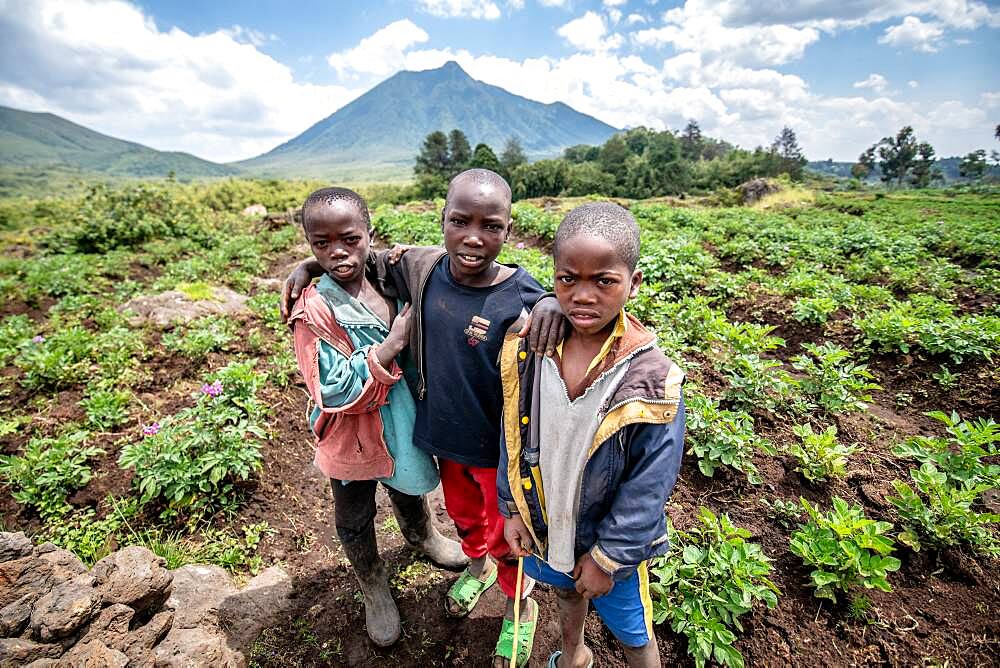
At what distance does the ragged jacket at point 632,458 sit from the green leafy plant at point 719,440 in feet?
5.55

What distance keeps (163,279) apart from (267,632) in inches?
351

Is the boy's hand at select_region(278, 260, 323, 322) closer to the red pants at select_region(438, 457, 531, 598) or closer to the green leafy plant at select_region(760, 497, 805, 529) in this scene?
the red pants at select_region(438, 457, 531, 598)

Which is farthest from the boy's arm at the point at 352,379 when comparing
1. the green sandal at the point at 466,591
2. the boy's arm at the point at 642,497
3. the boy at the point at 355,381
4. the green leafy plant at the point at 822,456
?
the green leafy plant at the point at 822,456

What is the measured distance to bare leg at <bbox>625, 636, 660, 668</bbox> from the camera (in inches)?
69.4

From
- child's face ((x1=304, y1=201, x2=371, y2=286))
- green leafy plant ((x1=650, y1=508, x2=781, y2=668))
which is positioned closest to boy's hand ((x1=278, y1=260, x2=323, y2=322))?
child's face ((x1=304, y1=201, x2=371, y2=286))

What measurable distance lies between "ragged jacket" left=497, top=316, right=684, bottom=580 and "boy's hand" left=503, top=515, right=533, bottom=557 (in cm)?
22

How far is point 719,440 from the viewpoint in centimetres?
305

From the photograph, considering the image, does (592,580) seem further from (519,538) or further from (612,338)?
(612,338)

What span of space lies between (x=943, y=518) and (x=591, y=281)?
268 centimetres

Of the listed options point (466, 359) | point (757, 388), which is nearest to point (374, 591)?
point (466, 359)

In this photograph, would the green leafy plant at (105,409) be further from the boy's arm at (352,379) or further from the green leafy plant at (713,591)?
the green leafy plant at (713,591)

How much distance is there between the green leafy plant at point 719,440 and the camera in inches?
118

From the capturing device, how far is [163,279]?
8844mm

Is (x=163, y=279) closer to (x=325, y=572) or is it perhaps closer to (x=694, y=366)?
(x=325, y=572)
